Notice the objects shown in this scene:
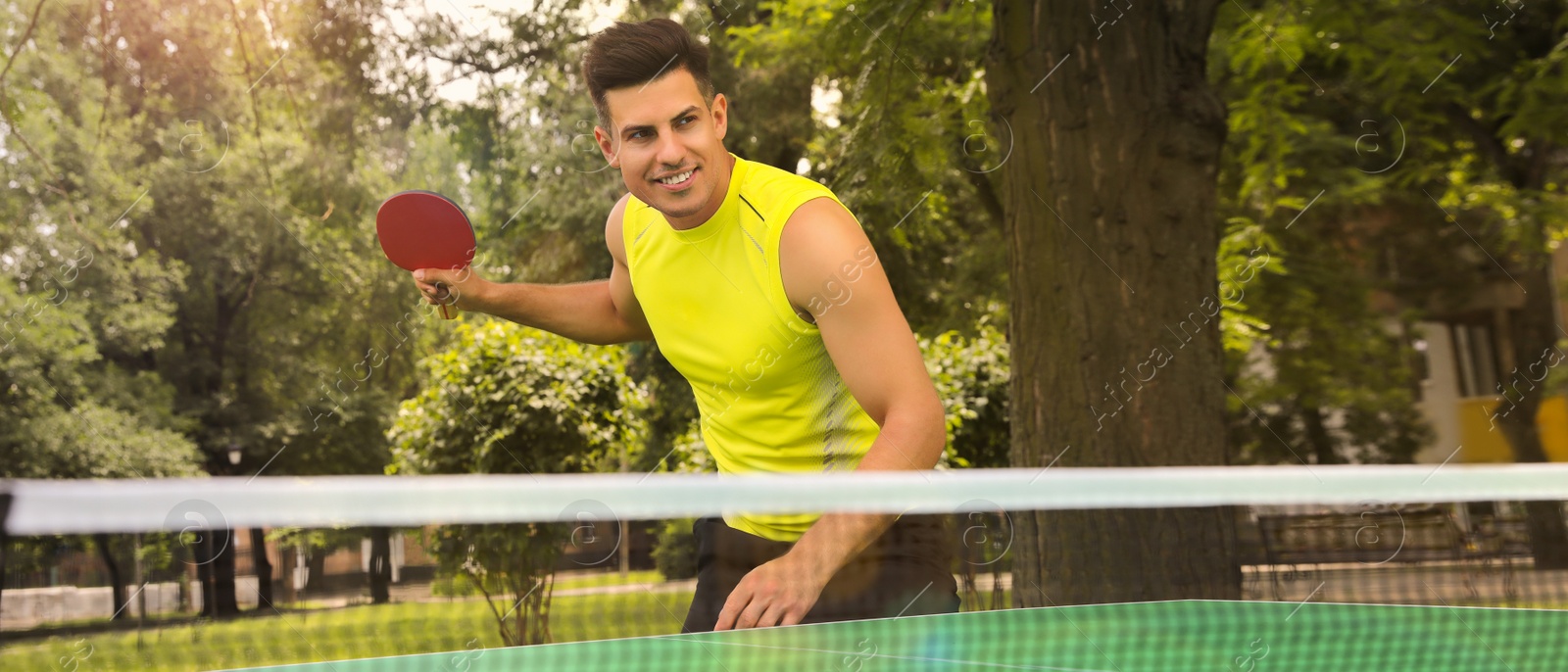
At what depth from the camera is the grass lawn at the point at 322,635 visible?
2.35 m

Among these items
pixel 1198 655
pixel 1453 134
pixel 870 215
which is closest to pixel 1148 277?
pixel 1198 655

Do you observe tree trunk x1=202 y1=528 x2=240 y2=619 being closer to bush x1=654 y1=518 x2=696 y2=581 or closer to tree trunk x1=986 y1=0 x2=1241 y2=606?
bush x1=654 y1=518 x2=696 y2=581

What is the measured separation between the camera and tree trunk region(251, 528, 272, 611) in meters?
2.43

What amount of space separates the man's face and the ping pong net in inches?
27.0

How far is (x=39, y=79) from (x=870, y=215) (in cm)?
2361

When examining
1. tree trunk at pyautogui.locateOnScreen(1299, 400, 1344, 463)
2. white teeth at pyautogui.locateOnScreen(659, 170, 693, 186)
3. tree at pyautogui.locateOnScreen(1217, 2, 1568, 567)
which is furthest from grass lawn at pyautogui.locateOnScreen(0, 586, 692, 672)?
tree trunk at pyautogui.locateOnScreen(1299, 400, 1344, 463)

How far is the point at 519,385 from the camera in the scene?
10148mm

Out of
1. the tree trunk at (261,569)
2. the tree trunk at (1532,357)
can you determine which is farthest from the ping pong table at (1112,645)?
the tree trunk at (1532,357)

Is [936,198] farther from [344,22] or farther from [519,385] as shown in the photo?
[344,22]

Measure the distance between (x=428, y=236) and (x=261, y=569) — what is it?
3.89 feet

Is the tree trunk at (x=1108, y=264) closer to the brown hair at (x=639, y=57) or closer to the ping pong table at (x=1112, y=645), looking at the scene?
the ping pong table at (x=1112, y=645)

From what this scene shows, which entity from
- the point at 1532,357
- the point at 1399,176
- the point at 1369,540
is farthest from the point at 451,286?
the point at 1532,357

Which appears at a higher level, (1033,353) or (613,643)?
(1033,353)

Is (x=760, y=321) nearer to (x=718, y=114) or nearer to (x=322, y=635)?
(x=718, y=114)
